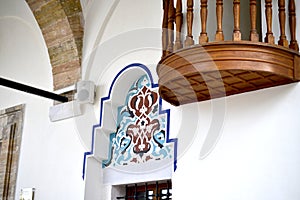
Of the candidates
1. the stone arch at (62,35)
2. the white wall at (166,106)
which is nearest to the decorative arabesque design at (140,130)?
the white wall at (166,106)

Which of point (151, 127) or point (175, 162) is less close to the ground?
point (151, 127)

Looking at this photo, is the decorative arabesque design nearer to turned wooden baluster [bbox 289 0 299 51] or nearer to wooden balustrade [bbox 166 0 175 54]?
wooden balustrade [bbox 166 0 175 54]

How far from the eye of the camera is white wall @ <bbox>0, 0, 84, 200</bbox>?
256 inches

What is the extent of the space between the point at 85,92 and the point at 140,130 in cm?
87

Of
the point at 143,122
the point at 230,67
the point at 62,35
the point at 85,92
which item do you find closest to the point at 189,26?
the point at 230,67

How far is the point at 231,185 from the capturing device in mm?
4488

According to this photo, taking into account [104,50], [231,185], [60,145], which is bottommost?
[231,185]

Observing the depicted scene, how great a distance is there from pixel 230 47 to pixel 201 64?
0.87 ft

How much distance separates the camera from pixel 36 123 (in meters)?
7.22

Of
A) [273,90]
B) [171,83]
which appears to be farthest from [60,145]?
[273,90]

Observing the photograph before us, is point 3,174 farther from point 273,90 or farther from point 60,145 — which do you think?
point 273,90

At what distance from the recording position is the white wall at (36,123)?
21.3 ft

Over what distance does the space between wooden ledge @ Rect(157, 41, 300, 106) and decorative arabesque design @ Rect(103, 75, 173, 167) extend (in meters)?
1.28

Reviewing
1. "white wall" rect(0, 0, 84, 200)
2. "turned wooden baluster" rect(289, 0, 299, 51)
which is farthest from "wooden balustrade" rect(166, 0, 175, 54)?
"white wall" rect(0, 0, 84, 200)
